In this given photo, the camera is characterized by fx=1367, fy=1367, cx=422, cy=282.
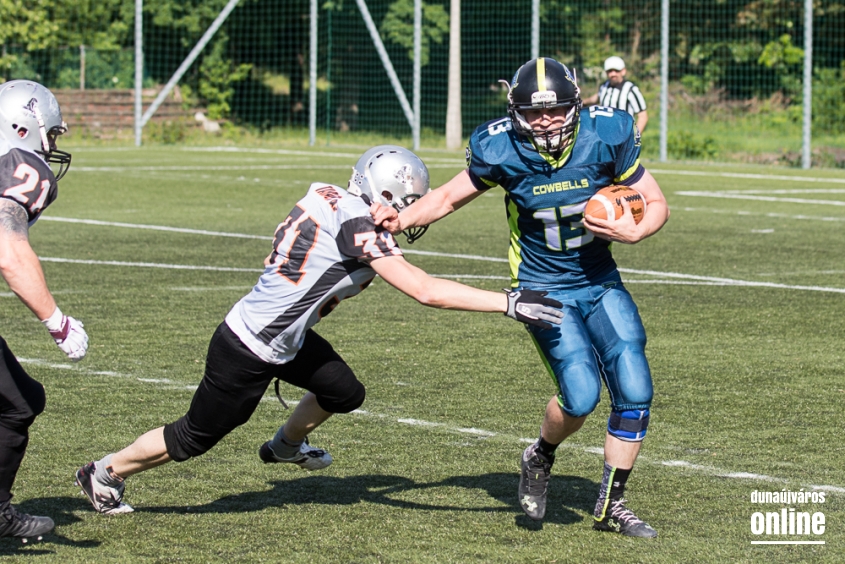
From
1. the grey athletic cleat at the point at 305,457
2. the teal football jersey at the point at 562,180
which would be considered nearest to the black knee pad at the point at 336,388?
the grey athletic cleat at the point at 305,457

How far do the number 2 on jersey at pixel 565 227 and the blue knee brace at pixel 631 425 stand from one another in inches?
29.0

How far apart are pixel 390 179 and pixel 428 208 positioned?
0.26m

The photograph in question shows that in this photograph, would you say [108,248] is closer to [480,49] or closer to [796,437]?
[796,437]

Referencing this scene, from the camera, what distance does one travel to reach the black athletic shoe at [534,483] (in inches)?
A: 210

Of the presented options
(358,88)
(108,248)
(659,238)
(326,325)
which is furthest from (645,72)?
(326,325)

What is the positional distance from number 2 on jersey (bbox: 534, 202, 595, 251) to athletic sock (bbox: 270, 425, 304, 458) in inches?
55.0

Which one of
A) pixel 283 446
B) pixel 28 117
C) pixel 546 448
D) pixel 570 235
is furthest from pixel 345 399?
pixel 28 117

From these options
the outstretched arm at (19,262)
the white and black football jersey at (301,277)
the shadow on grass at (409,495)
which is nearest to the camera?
the outstretched arm at (19,262)

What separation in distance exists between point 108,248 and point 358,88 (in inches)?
913

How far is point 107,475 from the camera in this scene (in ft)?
17.7

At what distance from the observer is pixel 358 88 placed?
1438 inches

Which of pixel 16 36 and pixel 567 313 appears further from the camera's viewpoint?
pixel 16 36

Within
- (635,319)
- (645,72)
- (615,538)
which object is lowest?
(615,538)

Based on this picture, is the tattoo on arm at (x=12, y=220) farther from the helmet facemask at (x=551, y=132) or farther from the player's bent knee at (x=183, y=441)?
the helmet facemask at (x=551, y=132)
